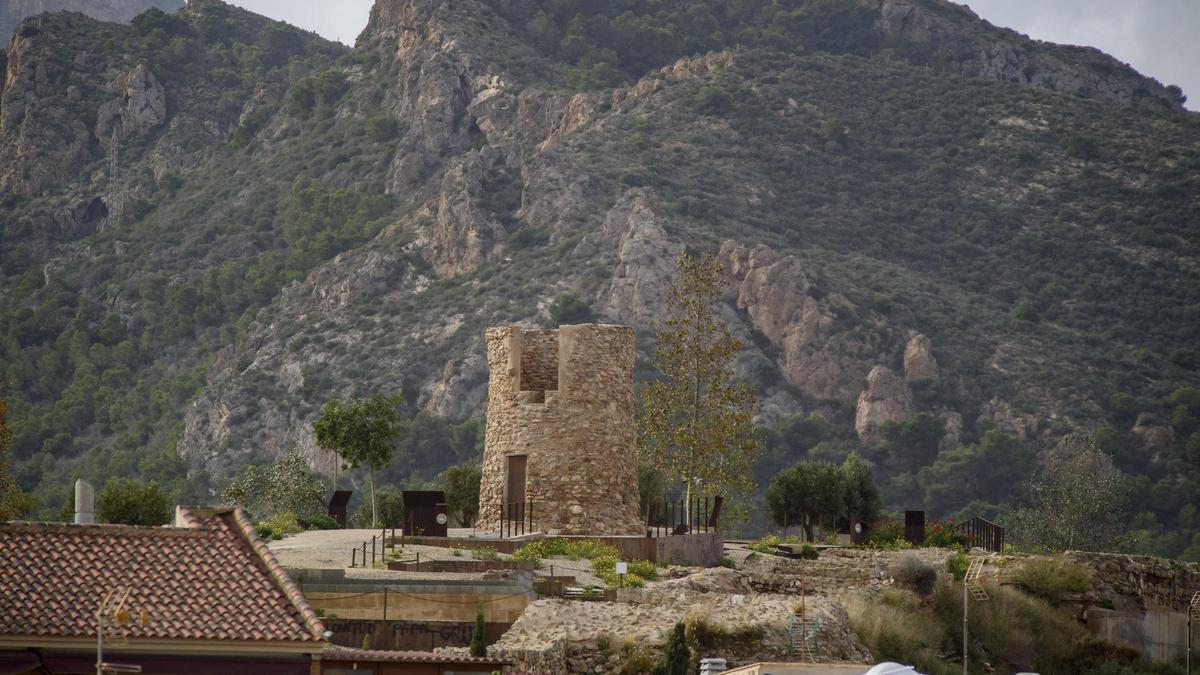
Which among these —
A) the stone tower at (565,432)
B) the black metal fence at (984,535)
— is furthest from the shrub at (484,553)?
the black metal fence at (984,535)

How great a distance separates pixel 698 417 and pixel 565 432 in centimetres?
1086

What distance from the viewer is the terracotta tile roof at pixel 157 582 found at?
25.4 meters

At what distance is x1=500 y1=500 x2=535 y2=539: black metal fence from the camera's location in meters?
49.1

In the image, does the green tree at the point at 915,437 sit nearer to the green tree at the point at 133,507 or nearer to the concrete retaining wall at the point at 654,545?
the concrete retaining wall at the point at 654,545

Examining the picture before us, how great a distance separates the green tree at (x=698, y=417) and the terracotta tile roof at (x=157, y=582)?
32911 millimetres

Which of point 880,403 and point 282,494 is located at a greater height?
point 880,403

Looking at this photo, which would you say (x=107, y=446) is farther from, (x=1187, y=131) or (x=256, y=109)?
(x=1187, y=131)

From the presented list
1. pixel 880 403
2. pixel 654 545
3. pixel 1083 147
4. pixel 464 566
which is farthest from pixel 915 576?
pixel 1083 147

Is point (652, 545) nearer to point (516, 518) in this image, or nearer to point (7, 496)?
point (516, 518)

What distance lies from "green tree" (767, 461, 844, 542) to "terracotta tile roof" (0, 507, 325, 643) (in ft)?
124

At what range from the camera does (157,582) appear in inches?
1037

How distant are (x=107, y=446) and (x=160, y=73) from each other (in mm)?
61881

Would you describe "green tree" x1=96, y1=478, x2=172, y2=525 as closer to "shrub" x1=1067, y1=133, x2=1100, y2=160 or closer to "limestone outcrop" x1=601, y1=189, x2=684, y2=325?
"limestone outcrop" x1=601, y1=189, x2=684, y2=325

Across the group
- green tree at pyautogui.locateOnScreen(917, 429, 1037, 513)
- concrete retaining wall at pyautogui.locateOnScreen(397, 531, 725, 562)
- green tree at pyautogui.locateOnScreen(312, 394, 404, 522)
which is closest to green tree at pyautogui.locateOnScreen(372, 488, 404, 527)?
green tree at pyautogui.locateOnScreen(312, 394, 404, 522)
